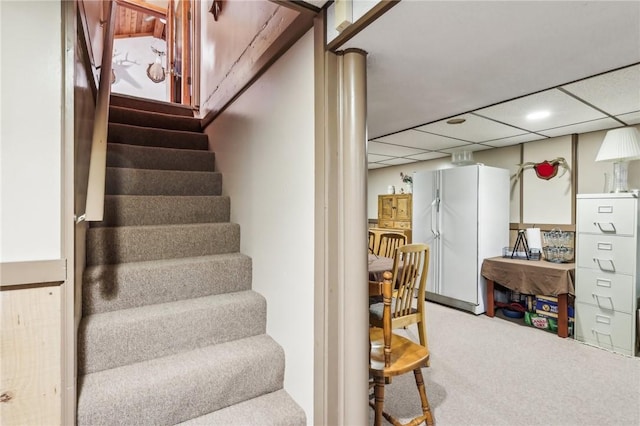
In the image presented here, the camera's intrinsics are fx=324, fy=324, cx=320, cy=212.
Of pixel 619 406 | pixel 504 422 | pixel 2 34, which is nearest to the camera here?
pixel 2 34

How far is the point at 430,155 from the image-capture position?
15.0ft

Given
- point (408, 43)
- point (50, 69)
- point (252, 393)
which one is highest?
point (408, 43)

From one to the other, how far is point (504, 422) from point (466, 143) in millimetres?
2934

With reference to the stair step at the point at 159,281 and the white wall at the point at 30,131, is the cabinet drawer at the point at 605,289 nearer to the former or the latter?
the stair step at the point at 159,281

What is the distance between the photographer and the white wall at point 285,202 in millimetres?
1465

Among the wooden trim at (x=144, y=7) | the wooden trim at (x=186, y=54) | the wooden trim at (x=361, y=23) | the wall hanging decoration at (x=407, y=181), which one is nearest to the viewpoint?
the wooden trim at (x=361, y=23)

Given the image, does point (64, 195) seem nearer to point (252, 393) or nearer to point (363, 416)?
point (252, 393)

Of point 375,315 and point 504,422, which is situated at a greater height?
point 375,315

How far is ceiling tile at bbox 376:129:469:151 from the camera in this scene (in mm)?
3334

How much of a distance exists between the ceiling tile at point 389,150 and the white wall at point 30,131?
3054 millimetres

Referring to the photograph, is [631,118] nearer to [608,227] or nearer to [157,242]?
[608,227]

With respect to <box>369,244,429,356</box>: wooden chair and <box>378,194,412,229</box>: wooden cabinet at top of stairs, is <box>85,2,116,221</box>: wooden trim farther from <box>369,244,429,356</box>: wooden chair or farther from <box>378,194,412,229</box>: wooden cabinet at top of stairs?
<box>378,194,412,229</box>: wooden cabinet at top of stairs

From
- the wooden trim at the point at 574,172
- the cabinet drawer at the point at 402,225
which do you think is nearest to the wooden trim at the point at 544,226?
the wooden trim at the point at 574,172

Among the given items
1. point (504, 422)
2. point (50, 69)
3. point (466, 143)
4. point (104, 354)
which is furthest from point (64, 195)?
point (466, 143)
